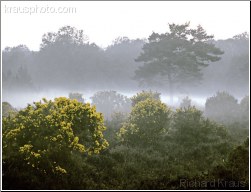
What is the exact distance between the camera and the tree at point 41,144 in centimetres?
909

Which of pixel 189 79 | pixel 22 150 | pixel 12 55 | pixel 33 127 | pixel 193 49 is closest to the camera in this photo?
pixel 22 150

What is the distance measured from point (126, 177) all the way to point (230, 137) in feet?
26.5

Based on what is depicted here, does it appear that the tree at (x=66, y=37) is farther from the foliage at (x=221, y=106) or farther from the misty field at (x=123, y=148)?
the misty field at (x=123, y=148)

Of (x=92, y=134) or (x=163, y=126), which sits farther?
(x=163, y=126)

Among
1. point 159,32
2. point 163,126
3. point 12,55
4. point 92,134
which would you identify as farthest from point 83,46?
point 92,134

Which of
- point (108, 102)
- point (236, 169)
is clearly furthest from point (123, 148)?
point (108, 102)

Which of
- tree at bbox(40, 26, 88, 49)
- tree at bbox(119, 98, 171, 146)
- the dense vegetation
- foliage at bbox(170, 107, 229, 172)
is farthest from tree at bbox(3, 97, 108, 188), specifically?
tree at bbox(40, 26, 88, 49)

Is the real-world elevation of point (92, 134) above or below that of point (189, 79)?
A: below

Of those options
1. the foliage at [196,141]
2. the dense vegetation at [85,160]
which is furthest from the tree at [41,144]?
the foliage at [196,141]

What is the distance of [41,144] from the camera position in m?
9.30

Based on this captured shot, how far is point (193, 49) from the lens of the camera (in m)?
37.8

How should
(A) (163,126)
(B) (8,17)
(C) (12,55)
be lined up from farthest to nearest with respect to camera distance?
(C) (12,55)
(A) (163,126)
(B) (8,17)

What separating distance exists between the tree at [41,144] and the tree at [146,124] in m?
4.68

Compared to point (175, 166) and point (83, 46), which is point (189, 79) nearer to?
point (83, 46)
